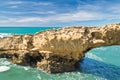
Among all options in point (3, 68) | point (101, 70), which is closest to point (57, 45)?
point (101, 70)

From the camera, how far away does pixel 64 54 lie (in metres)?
18.1

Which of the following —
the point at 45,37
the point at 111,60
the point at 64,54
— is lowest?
the point at 111,60

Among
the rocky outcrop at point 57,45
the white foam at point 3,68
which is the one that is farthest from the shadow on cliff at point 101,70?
the white foam at point 3,68

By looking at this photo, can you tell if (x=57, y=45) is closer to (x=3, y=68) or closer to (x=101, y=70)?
(x=101, y=70)

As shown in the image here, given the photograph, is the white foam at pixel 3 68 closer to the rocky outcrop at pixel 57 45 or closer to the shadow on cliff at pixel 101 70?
the rocky outcrop at pixel 57 45

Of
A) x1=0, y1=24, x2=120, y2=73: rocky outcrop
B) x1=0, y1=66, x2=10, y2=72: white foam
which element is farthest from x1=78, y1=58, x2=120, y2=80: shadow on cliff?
x1=0, y1=66, x2=10, y2=72: white foam

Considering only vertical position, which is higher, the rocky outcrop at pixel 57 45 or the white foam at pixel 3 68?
the rocky outcrop at pixel 57 45

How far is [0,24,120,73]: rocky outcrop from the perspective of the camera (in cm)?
1658

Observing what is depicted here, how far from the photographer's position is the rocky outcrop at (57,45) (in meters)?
16.6

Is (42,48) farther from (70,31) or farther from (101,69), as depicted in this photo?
(101,69)

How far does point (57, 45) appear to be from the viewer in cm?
1775

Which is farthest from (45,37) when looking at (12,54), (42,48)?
(12,54)

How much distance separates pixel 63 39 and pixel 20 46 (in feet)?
11.2

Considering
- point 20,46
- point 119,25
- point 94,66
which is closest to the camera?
point 119,25
